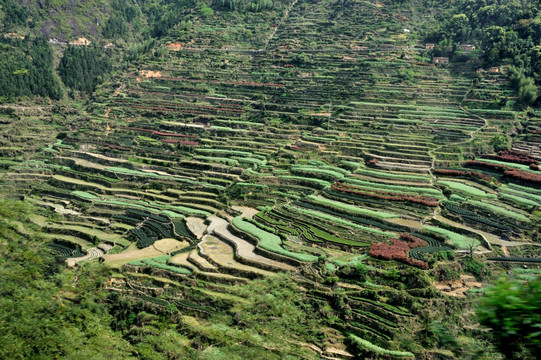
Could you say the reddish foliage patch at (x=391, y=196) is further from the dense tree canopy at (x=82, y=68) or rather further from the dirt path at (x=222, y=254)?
the dense tree canopy at (x=82, y=68)

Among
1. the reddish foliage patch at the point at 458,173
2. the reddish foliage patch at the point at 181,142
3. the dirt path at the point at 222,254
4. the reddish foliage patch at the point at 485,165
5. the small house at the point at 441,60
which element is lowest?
the dirt path at the point at 222,254

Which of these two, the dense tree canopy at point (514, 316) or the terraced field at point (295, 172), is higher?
the dense tree canopy at point (514, 316)

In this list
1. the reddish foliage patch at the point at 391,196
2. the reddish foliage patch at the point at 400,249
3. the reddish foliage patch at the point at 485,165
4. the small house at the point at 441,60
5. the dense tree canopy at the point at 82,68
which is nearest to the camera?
the reddish foliage patch at the point at 400,249

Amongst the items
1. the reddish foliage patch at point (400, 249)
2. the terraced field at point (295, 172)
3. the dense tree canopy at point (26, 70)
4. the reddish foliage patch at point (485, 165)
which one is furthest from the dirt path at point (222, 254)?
the dense tree canopy at point (26, 70)

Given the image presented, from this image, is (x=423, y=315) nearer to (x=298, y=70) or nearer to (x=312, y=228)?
(x=312, y=228)

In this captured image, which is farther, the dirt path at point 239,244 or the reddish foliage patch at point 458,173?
the reddish foliage patch at point 458,173

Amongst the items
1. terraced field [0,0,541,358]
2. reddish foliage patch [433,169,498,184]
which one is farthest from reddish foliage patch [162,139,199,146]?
reddish foliage patch [433,169,498,184]

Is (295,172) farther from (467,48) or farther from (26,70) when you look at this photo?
(26,70)

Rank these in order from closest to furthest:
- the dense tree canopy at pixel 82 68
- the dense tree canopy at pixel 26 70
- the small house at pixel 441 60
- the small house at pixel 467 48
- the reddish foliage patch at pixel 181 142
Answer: the reddish foliage patch at pixel 181 142 → the small house at pixel 441 60 → the dense tree canopy at pixel 26 70 → the small house at pixel 467 48 → the dense tree canopy at pixel 82 68
